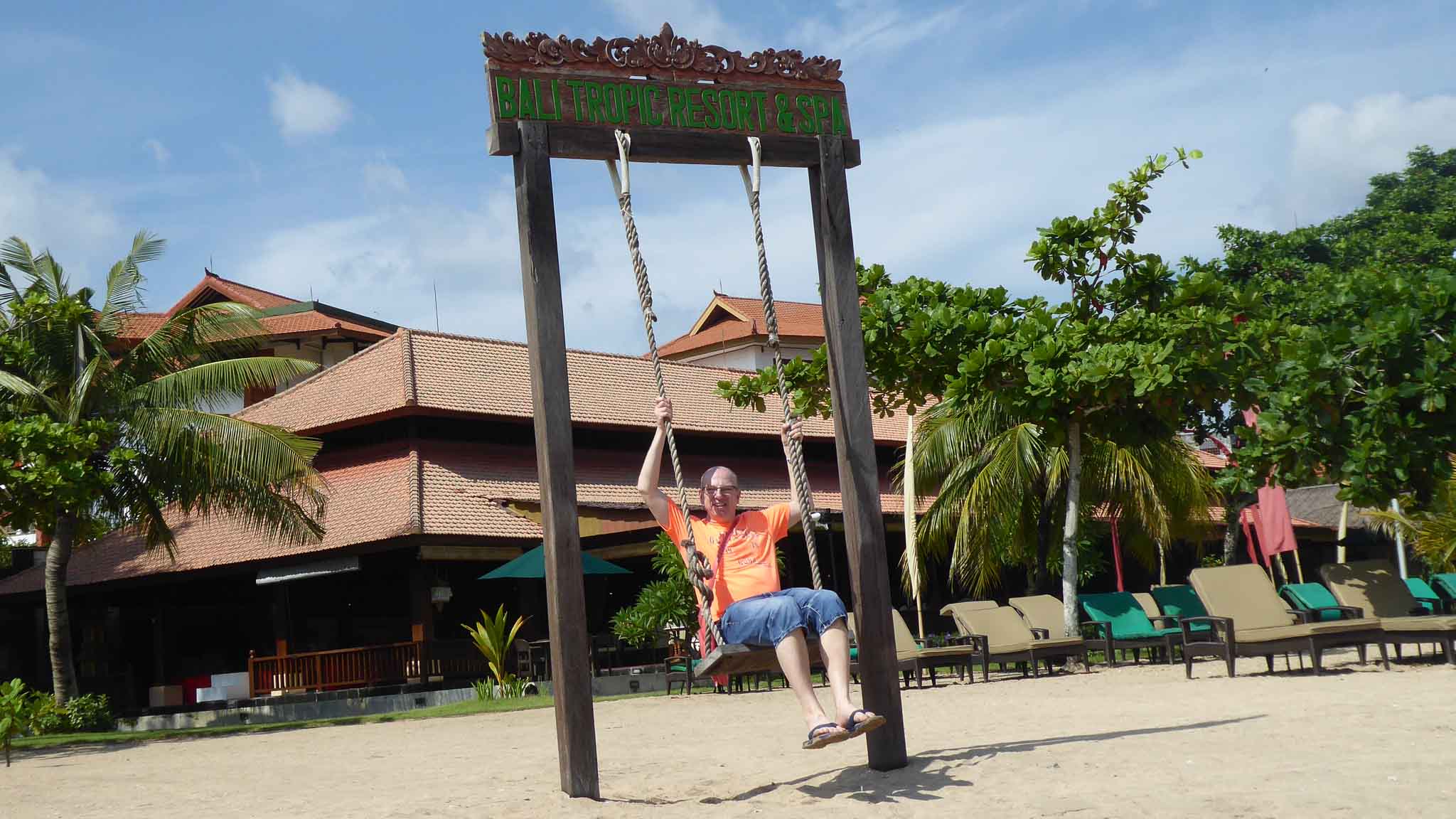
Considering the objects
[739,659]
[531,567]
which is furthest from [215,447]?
[739,659]

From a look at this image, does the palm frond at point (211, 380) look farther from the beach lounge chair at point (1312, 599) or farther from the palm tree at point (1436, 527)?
the palm tree at point (1436, 527)

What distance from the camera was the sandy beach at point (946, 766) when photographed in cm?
580

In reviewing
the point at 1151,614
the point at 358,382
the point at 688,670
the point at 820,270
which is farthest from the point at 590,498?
the point at 820,270

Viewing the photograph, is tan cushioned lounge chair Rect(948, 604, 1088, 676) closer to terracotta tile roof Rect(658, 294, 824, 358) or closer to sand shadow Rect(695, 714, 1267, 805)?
sand shadow Rect(695, 714, 1267, 805)

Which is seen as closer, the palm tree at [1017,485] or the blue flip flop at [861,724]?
the blue flip flop at [861,724]

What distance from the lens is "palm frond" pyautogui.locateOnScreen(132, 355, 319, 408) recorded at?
1922 centimetres

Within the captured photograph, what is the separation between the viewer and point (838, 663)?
6.14m

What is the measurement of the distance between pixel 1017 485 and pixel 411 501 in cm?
915

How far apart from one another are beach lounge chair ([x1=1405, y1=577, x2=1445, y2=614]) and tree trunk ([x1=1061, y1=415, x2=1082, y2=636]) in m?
4.05

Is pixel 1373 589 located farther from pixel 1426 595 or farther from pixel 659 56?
pixel 659 56

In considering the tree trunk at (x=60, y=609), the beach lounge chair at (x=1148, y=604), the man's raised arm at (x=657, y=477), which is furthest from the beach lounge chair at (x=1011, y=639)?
the tree trunk at (x=60, y=609)

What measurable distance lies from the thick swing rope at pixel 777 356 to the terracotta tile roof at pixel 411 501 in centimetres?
1411

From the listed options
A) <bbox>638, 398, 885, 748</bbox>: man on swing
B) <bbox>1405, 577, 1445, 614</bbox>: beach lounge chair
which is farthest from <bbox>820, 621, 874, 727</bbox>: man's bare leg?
<bbox>1405, 577, 1445, 614</bbox>: beach lounge chair

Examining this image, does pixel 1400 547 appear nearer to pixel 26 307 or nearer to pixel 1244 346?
pixel 1244 346
